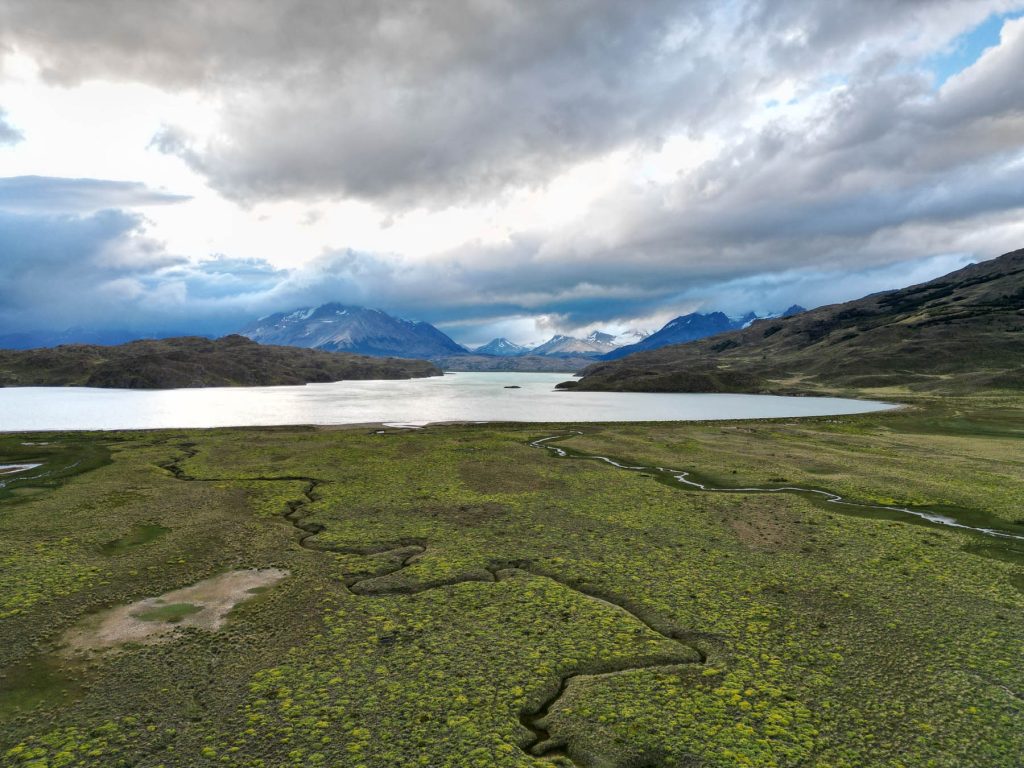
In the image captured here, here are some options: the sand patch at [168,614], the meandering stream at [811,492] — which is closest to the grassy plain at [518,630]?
the sand patch at [168,614]

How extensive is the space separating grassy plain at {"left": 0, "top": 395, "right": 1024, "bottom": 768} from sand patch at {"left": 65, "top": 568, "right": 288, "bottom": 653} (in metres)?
0.69

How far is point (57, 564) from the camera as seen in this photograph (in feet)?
84.7

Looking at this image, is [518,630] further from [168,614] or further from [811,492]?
[811,492]

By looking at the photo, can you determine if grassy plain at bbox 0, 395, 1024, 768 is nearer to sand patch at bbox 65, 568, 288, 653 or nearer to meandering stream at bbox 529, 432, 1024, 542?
sand patch at bbox 65, 568, 288, 653

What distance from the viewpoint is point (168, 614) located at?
20.8 metres

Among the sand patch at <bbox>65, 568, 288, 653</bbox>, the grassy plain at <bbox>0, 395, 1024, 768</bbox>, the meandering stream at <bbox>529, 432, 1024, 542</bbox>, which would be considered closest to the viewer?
the grassy plain at <bbox>0, 395, 1024, 768</bbox>

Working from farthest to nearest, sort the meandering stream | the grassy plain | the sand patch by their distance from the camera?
the meandering stream
the sand patch
the grassy plain

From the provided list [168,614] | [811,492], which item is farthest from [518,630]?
[811,492]

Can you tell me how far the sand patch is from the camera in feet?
62.0

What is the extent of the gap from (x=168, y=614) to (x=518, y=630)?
43.9ft

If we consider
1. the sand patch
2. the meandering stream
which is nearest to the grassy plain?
the sand patch

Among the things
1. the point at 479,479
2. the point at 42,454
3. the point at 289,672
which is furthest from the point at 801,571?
the point at 42,454

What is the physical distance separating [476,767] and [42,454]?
71.7 m

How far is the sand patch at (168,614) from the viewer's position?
18.9 metres
